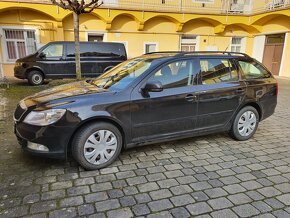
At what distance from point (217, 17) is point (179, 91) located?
14.2 meters

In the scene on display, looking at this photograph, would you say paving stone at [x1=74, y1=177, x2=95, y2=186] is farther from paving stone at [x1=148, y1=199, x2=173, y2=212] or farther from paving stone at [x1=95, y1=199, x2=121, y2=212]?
paving stone at [x1=148, y1=199, x2=173, y2=212]

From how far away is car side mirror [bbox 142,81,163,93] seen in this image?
3.26 m

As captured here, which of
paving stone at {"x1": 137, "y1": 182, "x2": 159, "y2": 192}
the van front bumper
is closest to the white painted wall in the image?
the van front bumper

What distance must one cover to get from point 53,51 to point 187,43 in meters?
9.54

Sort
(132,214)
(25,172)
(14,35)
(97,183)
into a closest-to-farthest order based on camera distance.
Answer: (132,214)
(97,183)
(25,172)
(14,35)

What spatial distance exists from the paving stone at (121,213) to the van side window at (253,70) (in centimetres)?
315

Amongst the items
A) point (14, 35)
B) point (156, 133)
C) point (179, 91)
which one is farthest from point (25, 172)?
point (14, 35)

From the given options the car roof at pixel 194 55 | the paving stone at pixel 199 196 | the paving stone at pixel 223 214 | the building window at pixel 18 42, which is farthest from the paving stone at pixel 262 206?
the building window at pixel 18 42

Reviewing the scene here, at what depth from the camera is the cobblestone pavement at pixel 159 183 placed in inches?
95.5

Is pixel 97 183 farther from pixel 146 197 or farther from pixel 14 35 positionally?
pixel 14 35

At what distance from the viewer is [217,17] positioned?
15867mm

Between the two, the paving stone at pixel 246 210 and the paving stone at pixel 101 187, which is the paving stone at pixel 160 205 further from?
the paving stone at pixel 246 210

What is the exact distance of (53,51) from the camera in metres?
10.4

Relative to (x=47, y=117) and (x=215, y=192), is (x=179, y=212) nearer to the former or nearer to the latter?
(x=215, y=192)
